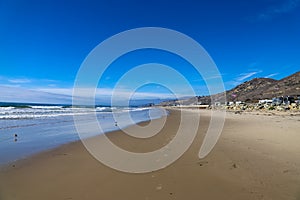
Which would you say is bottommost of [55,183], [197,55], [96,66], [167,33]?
[55,183]

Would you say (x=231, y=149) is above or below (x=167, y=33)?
below

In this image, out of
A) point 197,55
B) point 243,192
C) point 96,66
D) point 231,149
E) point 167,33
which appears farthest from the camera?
point 167,33

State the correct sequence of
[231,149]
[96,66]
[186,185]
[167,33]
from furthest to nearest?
[167,33]
[96,66]
[231,149]
[186,185]

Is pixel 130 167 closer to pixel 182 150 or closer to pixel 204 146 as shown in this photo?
pixel 182 150

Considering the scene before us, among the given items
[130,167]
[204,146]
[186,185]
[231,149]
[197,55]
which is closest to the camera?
[186,185]

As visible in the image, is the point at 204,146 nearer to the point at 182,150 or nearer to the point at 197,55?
the point at 182,150

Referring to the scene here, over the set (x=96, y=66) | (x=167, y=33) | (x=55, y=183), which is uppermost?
(x=167, y=33)

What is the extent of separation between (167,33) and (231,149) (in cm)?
797

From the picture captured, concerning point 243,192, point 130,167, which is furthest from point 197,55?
point 243,192

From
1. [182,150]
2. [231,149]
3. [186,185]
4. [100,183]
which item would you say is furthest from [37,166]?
[231,149]

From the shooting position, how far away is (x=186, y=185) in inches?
150

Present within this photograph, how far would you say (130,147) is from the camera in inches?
297

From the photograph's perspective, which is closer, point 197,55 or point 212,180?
point 212,180

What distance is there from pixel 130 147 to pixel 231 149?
365 cm
